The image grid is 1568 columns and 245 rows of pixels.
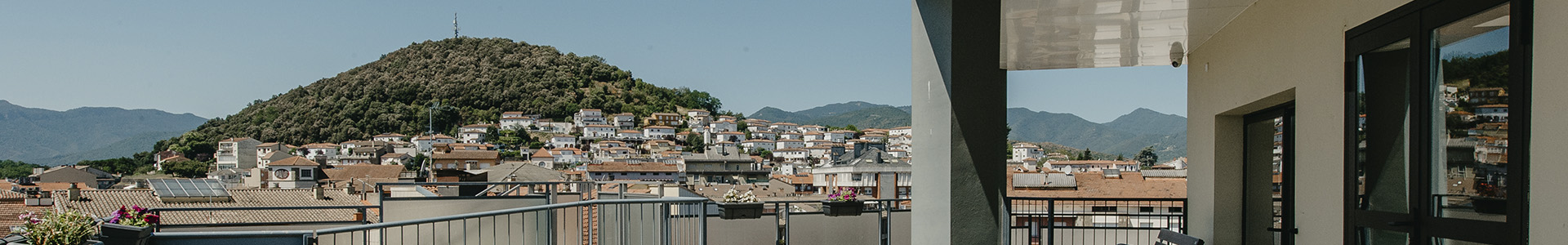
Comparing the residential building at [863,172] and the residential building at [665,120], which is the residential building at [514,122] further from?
the residential building at [863,172]

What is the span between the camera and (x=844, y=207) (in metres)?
8.23

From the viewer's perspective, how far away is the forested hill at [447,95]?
96.4m

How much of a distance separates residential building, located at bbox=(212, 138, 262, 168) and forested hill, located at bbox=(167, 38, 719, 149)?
5.22 metres

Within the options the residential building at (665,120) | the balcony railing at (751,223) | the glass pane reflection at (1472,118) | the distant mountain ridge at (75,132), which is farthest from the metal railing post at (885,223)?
the residential building at (665,120)

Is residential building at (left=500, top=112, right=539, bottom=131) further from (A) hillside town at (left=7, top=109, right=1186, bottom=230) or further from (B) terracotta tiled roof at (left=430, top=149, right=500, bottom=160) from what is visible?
(B) terracotta tiled roof at (left=430, top=149, right=500, bottom=160)

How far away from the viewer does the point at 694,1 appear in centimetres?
11006

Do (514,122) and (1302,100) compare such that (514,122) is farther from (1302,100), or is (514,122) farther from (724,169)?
(1302,100)

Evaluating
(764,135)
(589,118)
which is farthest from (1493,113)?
(764,135)

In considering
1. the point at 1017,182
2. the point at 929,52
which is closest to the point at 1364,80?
the point at 929,52

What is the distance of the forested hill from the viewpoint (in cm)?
9638

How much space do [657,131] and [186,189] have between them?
266 ft

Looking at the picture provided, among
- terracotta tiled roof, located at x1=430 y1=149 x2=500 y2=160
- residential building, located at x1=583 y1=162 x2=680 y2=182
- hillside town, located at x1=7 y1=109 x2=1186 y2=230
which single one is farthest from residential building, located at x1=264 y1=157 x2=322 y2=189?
residential building, located at x1=583 y1=162 x2=680 y2=182

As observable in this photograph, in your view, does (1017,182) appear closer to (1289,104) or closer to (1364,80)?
(1289,104)

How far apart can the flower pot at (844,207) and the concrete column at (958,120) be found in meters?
4.67
